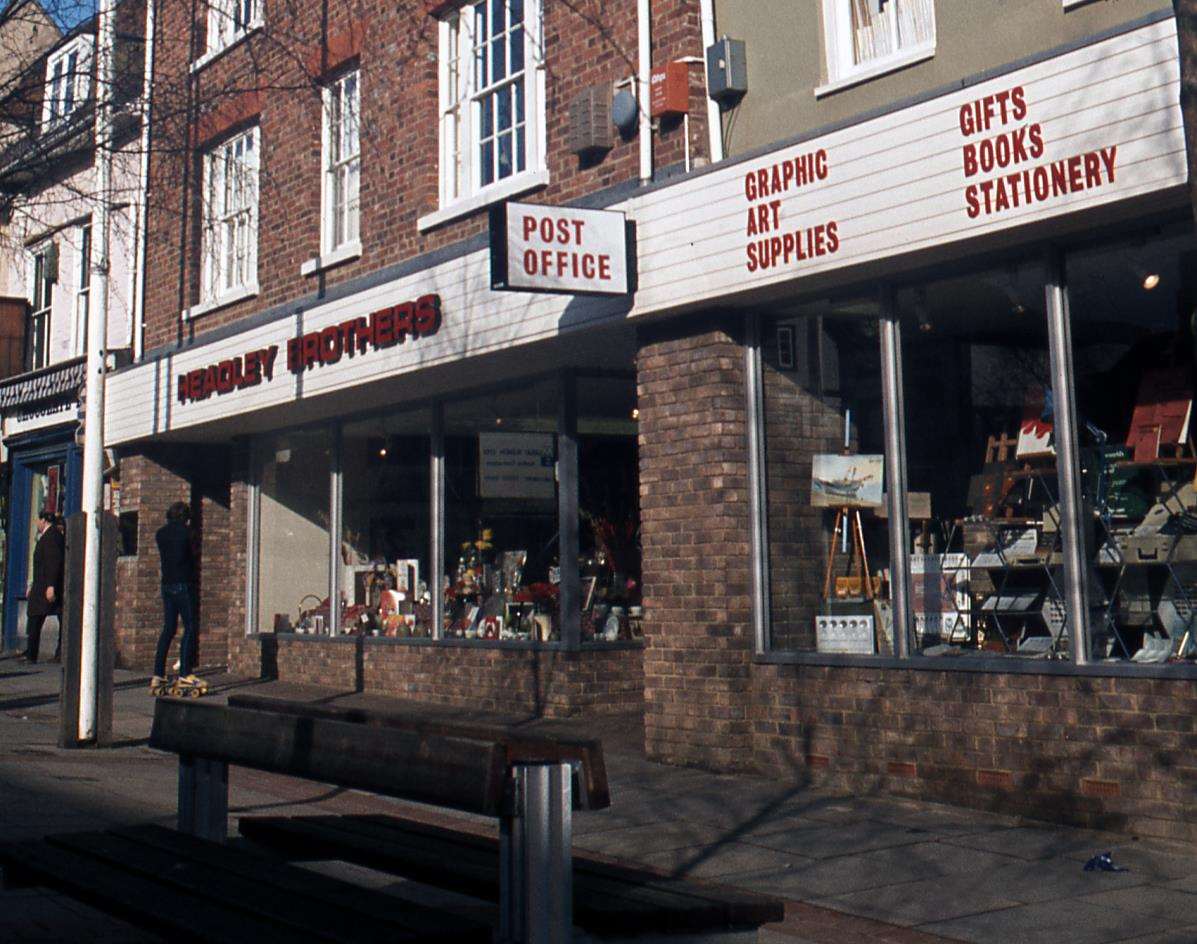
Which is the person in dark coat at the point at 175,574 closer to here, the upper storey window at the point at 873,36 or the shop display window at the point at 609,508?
the shop display window at the point at 609,508

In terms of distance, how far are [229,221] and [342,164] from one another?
2460mm

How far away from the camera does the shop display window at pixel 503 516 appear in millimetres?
13281

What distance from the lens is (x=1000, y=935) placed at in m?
6.16

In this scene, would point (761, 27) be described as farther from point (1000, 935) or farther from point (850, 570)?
point (1000, 935)

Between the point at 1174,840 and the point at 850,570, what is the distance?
9.53ft

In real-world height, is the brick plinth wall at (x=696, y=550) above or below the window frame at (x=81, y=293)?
below

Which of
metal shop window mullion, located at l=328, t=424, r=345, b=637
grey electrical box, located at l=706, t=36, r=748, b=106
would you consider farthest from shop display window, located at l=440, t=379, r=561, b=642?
grey electrical box, located at l=706, t=36, r=748, b=106

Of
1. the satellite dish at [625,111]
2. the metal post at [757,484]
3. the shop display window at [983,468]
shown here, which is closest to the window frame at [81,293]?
the satellite dish at [625,111]

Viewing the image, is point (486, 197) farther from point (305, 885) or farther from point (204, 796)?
point (305, 885)

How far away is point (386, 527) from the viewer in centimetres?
1553

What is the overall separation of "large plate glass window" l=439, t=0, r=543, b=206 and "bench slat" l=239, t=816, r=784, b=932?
763 centimetres

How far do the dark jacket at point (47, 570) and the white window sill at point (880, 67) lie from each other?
1342cm

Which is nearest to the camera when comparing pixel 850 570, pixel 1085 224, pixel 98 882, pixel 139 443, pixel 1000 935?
pixel 98 882

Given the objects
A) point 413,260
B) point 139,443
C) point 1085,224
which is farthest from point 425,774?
point 139,443
